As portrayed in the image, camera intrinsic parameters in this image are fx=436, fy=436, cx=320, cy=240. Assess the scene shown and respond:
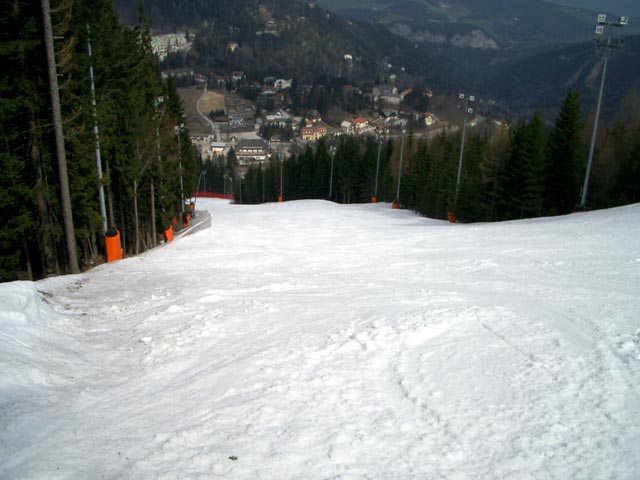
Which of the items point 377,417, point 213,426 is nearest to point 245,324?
point 213,426

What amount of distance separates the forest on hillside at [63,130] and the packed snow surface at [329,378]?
19.4ft

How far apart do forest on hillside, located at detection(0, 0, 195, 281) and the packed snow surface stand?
5902 millimetres

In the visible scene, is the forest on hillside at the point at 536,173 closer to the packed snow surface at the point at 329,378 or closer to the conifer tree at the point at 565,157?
the conifer tree at the point at 565,157

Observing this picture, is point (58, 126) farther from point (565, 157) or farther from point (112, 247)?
point (565, 157)

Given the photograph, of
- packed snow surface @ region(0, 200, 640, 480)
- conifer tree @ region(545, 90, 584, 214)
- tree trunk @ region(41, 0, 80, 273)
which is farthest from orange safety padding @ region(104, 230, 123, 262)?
conifer tree @ region(545, 90, 584, 214)

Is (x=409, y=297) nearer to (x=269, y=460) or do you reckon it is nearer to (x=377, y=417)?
(x=377, y=417)

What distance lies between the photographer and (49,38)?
10633mm

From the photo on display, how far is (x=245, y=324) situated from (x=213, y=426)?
2.60 metres

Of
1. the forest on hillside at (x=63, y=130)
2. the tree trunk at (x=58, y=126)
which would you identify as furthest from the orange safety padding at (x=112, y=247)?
the tree trunk at (x=58, y=126)

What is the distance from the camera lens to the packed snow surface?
10.7 feet

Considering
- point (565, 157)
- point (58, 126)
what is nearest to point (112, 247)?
point (58, 126)

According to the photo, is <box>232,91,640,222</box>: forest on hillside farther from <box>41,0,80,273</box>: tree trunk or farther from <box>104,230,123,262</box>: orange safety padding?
<box>41,0,80,273</box>: tree trunk

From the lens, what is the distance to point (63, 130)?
13.7 m

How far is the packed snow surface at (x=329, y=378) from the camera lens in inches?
128
